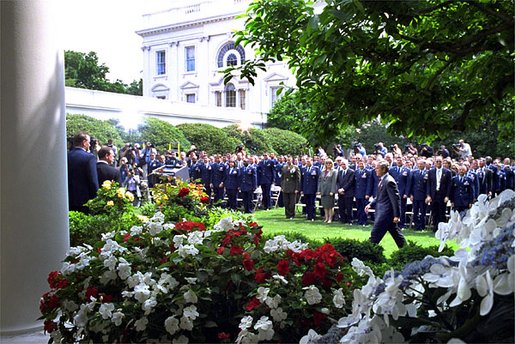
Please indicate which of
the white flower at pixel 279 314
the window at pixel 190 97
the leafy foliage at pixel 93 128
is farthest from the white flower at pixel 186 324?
the window at pixel 190 97

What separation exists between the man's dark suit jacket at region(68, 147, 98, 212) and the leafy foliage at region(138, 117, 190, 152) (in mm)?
17974

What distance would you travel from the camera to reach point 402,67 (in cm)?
282

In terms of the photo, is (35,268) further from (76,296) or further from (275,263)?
(275,263)

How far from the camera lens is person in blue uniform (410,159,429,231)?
46.2ft

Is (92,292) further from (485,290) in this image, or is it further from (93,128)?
(93,128)

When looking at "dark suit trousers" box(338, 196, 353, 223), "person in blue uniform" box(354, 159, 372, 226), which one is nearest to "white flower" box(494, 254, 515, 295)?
"person in blue uniform" box(354, 159, 372, 226)

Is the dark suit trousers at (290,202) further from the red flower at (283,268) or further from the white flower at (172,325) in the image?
the white flower at (172,325)

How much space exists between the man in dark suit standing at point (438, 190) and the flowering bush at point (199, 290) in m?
11.6

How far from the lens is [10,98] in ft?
13.1

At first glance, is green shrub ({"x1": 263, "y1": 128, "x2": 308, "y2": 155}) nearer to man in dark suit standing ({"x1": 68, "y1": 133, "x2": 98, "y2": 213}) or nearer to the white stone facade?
the white stone facade

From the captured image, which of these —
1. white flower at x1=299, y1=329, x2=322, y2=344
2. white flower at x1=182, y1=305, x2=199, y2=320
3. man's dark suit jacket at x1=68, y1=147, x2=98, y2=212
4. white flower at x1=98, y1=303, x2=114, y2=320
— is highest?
man's dark suit jacket at x1=68, y1=147, x2=98, y2=212

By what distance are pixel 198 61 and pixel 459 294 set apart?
31916mm

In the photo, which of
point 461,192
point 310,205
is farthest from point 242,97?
point 461,192

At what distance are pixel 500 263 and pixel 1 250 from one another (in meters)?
3.72
